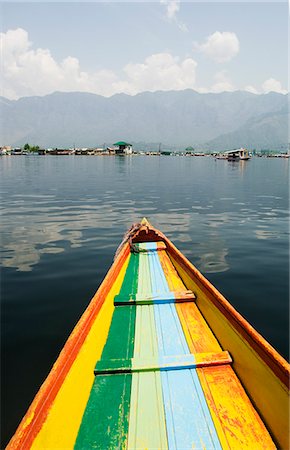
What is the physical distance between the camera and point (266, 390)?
10.9ft

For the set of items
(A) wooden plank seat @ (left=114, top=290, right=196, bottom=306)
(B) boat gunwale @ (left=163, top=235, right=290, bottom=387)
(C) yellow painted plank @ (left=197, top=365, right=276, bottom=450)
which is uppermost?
(B) boat gunwale @ (left=163, top=235, right=290, bottom=387)

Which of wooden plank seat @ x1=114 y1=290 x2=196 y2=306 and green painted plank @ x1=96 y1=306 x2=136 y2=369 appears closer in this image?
green painted plank @ x1=96 y1=306 x2=136 y2=369

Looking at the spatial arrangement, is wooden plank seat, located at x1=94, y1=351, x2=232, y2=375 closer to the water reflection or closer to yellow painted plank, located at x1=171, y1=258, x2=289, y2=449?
yellow painted plank, located at x1=171, y1=258, x2=289, y2=449

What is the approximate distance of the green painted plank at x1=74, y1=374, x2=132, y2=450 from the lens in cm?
306

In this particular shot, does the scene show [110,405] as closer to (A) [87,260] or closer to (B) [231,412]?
(B) [231,412]

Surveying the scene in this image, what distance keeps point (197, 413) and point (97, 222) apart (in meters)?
13.9

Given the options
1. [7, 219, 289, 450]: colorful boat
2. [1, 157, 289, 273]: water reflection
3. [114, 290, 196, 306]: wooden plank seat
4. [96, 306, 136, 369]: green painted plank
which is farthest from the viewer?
[1, 157, 289, 273]: water reflection

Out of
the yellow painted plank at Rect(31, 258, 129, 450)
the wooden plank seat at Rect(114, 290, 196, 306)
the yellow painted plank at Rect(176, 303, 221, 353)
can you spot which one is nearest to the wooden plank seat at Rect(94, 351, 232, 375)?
the yellow painted plank at Rect(31, 258, 129, 450)

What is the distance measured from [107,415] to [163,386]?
806mm

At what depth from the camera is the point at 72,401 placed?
3.38 meters

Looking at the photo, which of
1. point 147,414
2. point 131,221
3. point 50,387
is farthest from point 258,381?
point 131,221

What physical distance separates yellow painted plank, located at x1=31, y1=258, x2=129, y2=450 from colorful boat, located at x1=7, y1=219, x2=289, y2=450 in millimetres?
10

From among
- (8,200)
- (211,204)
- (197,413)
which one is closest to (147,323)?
(197,413)

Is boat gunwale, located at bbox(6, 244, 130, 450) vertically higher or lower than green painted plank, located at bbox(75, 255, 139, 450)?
higher
